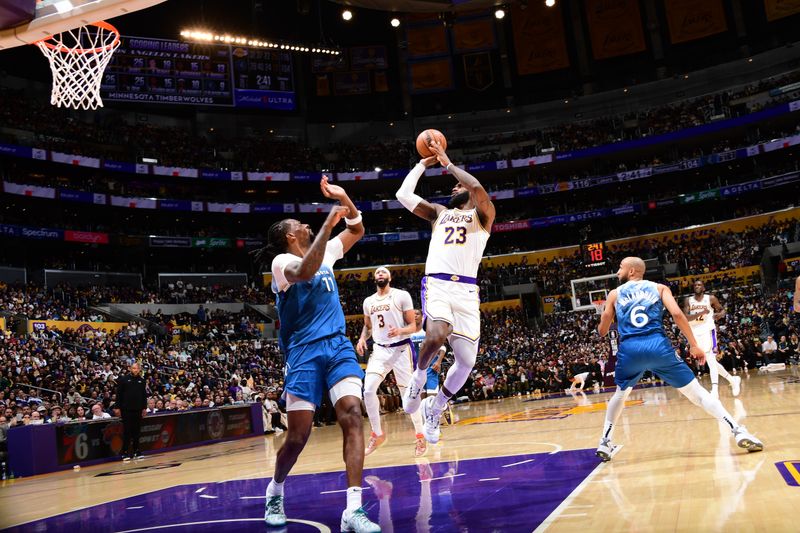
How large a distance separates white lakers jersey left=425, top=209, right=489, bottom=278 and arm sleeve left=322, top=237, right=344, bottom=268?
1149 millimetres

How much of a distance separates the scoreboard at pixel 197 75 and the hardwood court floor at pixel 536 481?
30163mm

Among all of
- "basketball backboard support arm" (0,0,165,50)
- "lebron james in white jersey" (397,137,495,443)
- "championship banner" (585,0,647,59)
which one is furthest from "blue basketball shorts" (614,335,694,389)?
"championship banner" (585,0,647,59)

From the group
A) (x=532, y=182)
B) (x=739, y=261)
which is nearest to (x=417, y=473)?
(x=739, y=261)

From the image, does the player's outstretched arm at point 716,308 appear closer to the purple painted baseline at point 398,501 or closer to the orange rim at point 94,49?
the purple painted baseline at point 398,501

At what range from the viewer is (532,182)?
153ft

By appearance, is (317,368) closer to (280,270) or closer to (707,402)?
(280,270)

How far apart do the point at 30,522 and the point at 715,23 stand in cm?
4656

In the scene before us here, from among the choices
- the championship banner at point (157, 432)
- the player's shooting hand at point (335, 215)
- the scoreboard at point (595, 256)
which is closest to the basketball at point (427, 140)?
the player's shooting hand at point (335, 215)

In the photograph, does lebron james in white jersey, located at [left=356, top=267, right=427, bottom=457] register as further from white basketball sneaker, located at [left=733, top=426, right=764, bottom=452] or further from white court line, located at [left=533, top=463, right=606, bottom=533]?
white basketball sneaker, located at [left=733, top=426, right=764, bottom=452]

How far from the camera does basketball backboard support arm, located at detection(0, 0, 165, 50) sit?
782 centimetres

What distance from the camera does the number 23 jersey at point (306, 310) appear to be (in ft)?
16.1

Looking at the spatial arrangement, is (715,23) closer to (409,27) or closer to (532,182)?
(532,182)

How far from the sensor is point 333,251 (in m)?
5.37

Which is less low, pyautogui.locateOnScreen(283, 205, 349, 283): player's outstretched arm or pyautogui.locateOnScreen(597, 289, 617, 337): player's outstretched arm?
pyautogui.locateOnScreen(283, 205, 349, 283): player's outstretched arm
